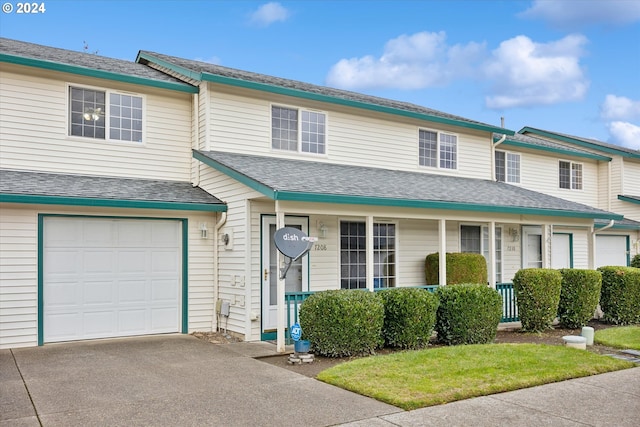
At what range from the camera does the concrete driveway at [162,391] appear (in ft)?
18.0

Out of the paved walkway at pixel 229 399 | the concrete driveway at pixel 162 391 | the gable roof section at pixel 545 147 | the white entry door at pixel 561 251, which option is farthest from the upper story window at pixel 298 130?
the white entry door at pixel 561 251

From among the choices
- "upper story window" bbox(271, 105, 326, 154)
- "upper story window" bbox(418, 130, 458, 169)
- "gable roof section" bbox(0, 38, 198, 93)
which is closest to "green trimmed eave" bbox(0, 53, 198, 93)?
"gable roof section" bbox(0, 38, 198, 93)

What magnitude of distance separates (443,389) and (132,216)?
648cm

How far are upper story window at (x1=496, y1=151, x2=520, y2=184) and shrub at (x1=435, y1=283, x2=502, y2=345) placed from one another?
7388 millimetres

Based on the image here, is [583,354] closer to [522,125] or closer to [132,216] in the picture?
[132,216]

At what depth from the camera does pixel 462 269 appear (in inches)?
494

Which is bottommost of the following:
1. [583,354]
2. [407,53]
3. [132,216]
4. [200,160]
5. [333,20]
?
[583,354]

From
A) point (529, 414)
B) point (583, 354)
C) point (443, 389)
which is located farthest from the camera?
point (583, 354)

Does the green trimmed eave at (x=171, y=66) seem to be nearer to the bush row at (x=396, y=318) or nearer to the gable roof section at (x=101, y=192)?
the gable roof section at (x=101, y=192)

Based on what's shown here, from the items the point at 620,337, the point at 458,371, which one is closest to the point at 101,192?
the point at 458,371

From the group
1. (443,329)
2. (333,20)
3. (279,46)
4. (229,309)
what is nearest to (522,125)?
(333,20)

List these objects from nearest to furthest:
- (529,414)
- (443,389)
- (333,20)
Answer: (529,414), (443,389), (333,20)

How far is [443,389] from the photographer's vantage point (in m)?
6.55

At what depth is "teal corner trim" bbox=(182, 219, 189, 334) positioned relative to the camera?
35.4 feet
